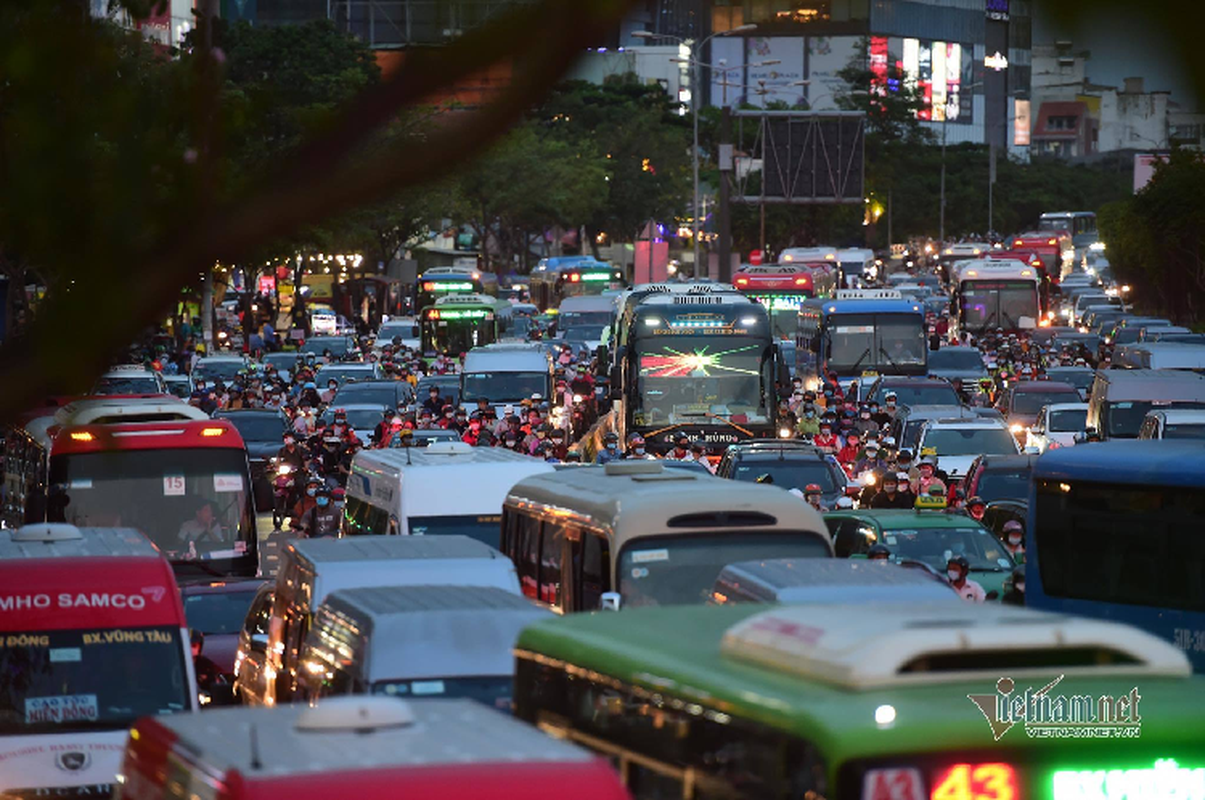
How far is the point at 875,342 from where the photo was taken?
141 ft

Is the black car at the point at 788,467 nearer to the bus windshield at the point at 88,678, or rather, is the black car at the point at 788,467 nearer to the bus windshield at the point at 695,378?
the bus windshield at the point at 695,378

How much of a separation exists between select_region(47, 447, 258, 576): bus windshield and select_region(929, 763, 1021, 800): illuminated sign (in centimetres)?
1418

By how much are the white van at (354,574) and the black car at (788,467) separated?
10.5 metres

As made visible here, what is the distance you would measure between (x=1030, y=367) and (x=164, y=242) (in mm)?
38653

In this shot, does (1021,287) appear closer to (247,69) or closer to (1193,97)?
(247,69)

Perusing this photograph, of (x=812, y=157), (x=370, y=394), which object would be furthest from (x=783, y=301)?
(x=370, y=394)

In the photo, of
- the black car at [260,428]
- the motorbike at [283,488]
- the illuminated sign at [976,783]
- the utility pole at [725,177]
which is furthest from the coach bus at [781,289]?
the illuminated sign at [976,783]

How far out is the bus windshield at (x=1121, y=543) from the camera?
1402 cm

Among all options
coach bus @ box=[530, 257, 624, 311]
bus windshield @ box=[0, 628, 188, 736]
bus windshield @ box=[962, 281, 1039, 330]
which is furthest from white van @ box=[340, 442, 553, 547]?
coach bus @ box=[530, 257, 624, 311]

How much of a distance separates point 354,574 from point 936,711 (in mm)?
6906

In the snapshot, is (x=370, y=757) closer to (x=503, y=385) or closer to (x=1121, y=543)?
(x=1121, y=543)

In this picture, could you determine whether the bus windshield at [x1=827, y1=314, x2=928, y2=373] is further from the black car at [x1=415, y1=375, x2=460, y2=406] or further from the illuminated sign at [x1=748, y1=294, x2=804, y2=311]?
the illuminated sign at [x1=748, y1=294, x2=804, y2=311]

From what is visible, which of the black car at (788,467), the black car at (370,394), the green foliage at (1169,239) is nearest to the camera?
the black car at (788,467)

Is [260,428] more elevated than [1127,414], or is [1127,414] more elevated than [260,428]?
[1127,414]
